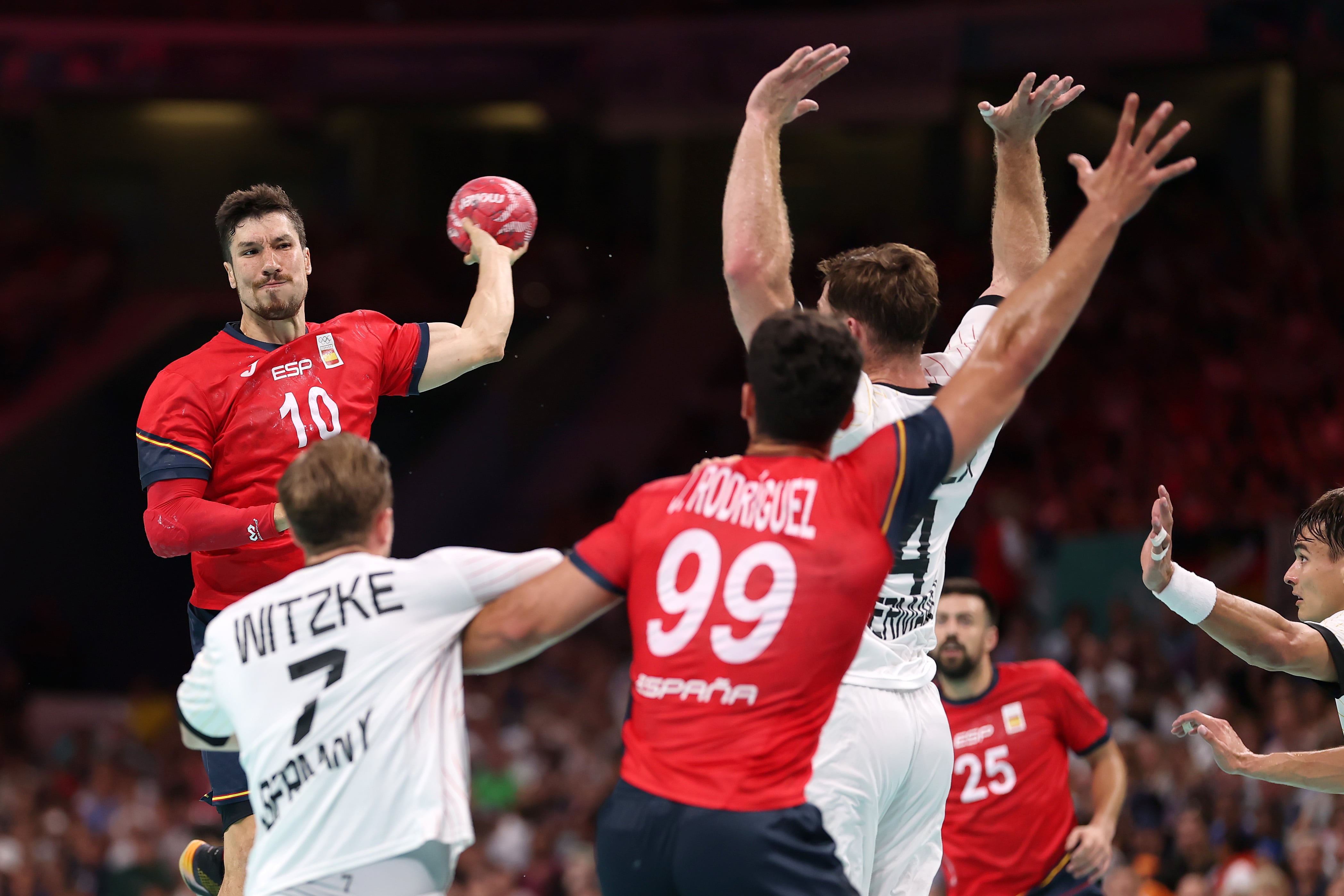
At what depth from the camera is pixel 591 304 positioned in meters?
22.8

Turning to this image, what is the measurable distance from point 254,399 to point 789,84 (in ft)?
7.49

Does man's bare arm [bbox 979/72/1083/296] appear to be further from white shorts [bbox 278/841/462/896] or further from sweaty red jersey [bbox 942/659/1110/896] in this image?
sweaty red jersey [bbox 942/659/1110/896]

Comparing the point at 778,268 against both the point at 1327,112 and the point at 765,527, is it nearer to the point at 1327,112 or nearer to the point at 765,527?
the point at 765,527

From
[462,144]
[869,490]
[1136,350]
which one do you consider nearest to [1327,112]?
[1136,350]

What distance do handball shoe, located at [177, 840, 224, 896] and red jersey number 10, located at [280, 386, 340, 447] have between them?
1.73 m

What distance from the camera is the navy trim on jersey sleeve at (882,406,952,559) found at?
378cm

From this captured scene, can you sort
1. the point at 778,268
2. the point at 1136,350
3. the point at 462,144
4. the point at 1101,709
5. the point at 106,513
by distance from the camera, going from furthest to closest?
the point at 462,144, the point at 106,513, the point at 1136,350, the point at 1101,709, the point at 778,268

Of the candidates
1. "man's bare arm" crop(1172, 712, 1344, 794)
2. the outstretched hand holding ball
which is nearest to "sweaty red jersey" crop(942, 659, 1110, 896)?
"man's bare arm" crop(1172, 712, 1344, 794)

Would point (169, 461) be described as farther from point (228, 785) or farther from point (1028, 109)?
point (1028, 109)

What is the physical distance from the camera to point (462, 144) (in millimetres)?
25766

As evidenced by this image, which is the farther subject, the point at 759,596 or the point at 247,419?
the point at 247,419

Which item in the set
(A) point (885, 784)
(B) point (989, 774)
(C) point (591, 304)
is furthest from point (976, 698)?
(C) point (591, 304)

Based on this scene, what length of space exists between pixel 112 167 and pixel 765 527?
25104 mm

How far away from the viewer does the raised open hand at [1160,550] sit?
5387 mm
